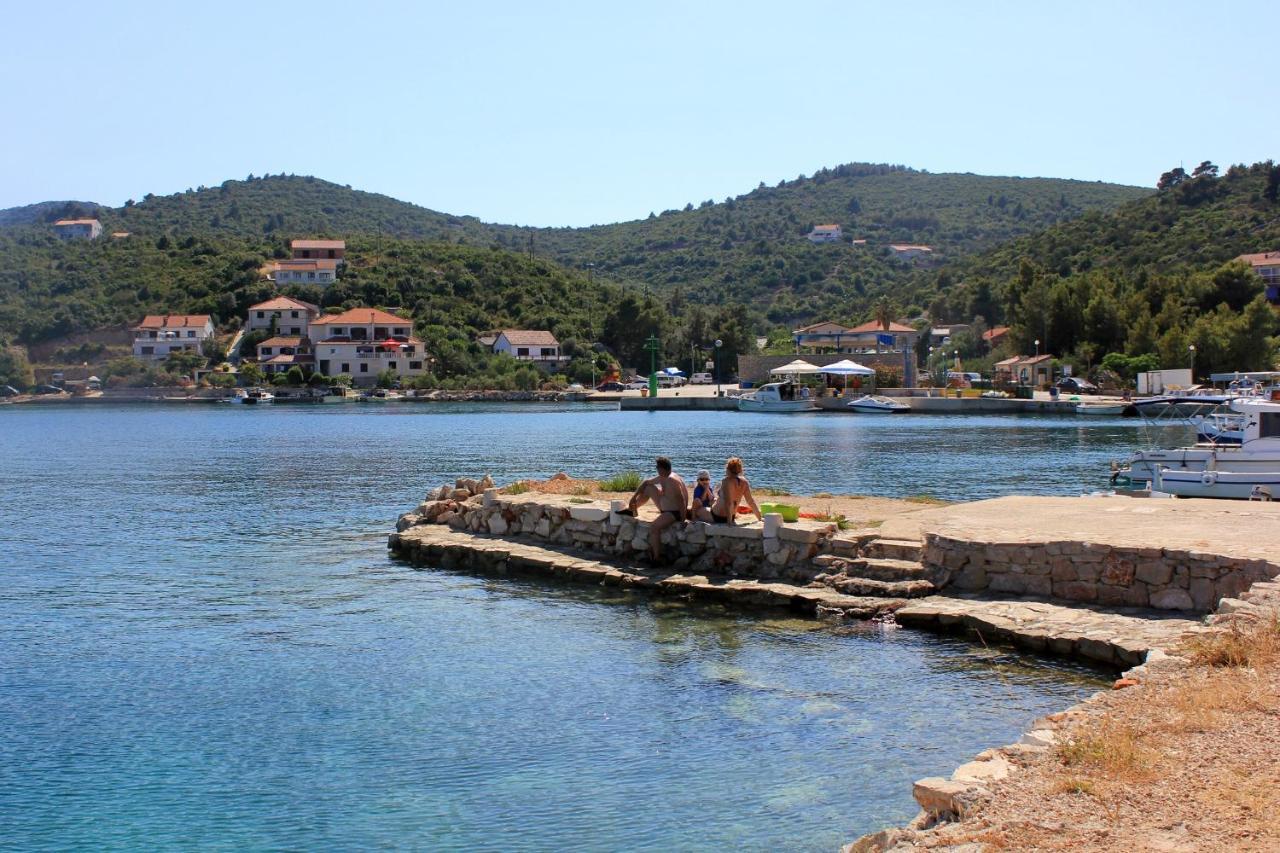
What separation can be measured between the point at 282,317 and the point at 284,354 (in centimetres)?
565

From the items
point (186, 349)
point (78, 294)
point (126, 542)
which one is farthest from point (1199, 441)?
point (78, 294)

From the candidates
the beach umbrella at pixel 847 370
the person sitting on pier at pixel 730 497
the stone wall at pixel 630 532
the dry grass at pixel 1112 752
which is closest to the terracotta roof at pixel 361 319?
the beach umbrella at pixel 847 370

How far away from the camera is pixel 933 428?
64.3 metres

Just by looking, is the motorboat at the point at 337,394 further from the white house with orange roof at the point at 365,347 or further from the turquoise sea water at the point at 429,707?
the turquoise sea water at the point at 429,707

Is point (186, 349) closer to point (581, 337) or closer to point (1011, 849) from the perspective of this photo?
point (581, 337)

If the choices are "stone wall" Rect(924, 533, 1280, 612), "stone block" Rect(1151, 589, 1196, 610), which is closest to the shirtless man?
"stone wall" Rect(924, 533, 1280, 612)

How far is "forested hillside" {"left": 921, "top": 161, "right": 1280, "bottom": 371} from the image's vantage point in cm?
7569

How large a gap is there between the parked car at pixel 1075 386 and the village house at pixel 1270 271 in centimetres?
1999

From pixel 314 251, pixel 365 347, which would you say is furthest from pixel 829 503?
pixel 314 251

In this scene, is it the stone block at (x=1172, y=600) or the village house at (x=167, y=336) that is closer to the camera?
the stone block at (x=1172, y=600)

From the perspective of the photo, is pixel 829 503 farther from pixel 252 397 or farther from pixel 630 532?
pixel 252 397

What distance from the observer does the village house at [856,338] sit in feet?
354

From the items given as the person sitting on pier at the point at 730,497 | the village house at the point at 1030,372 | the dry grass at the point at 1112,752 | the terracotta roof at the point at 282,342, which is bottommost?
the dry grass at the point at 1112,752

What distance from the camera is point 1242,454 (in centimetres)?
2686
